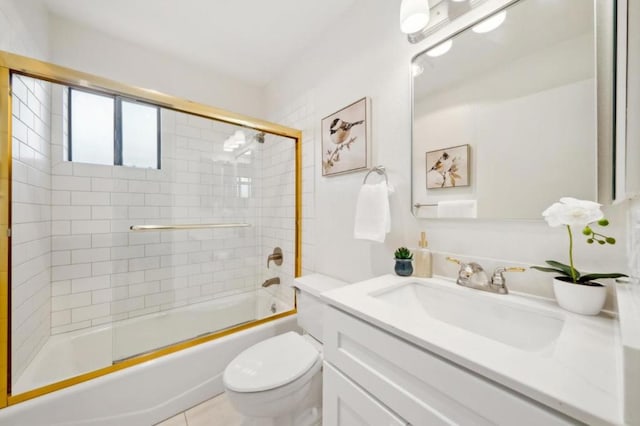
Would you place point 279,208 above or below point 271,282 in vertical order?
above

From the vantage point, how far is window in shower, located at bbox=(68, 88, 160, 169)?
152 cm

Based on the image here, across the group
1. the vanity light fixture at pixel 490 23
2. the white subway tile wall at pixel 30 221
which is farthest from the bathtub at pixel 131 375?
the vanity light fixture at pixel 490 23

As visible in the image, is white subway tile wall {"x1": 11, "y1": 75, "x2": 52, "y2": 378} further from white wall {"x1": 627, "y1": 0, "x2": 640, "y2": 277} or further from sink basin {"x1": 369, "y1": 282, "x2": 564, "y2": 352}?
white wall {"x1": 627, "y1": 0, "x2": 640, "y2": 277}

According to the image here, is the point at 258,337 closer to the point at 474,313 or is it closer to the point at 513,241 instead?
the point at 474,313

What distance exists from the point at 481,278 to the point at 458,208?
29 cm

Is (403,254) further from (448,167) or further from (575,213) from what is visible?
(575,213)

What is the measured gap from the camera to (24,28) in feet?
4.15

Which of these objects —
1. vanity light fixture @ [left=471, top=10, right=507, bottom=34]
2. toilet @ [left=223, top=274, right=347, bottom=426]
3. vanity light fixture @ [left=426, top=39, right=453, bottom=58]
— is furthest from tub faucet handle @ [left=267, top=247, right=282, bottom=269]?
vanity light fixture @ [left=471, top=10, right=507, bottom=34]

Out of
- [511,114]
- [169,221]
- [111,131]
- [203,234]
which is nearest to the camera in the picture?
[511,114]

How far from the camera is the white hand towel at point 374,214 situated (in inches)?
Answer: 46.3

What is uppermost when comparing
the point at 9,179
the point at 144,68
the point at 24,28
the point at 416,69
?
the point at 144,68

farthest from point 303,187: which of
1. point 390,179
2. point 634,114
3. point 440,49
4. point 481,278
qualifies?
point 634,114

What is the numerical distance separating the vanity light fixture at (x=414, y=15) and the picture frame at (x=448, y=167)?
1.77ft

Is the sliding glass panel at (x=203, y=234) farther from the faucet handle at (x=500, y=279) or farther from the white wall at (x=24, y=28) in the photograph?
the faucet handle at (x=500, y=279)
